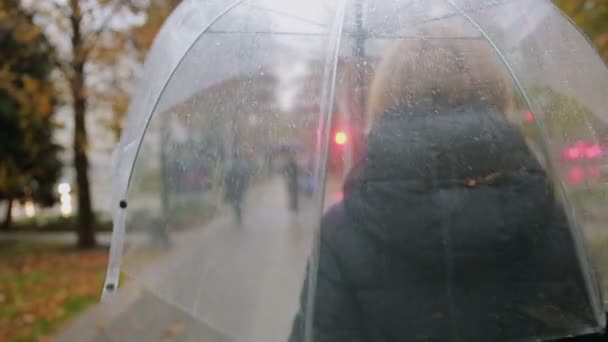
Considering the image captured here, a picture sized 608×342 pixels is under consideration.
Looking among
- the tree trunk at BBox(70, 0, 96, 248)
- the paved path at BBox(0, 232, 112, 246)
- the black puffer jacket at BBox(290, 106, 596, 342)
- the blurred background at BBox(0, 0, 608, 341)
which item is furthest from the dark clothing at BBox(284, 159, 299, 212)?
the paved path at BBox(0, 232, 112, 246)

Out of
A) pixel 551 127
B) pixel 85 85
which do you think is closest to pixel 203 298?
pixel 551 127

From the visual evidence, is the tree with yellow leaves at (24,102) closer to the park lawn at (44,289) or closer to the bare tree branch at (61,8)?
the bare tree branch at (61,8)

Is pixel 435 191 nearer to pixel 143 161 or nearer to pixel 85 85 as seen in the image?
pixel 143 161

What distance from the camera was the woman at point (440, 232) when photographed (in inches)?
78.3

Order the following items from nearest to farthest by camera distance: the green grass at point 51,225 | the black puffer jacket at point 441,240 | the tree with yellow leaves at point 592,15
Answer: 1. the black puffer jacket at point 441,240
2. the tree with yellow leaves at point 592,15
3. the green grass at point 51,225

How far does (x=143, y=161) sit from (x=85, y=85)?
461 inches

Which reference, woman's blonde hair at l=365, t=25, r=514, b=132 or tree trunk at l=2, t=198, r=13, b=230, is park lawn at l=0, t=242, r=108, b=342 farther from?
tree trunk at l=2, t=198, r=13, b=230

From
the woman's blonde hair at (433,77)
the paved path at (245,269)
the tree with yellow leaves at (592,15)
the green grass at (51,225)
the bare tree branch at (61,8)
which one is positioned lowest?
the green grass at (51,225)

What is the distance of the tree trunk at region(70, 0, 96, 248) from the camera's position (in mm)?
12984

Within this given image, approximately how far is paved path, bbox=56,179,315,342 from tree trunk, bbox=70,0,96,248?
1060 cm

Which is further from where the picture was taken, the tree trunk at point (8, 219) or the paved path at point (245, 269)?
the tree trunk at point (8, 219)

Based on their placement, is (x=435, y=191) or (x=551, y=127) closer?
(x=435, y=191)

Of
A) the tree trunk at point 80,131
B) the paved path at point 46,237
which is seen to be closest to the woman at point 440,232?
the tree trunk at point 80,131

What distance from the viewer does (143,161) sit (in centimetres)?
249
